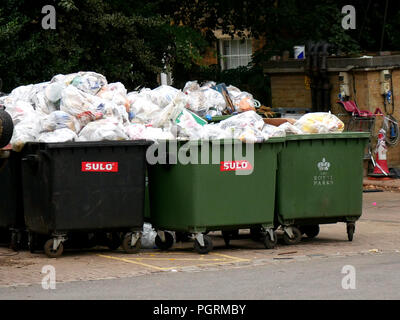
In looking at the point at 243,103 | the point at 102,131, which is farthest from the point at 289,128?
the point at 102,131

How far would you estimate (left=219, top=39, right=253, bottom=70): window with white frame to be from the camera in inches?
1071

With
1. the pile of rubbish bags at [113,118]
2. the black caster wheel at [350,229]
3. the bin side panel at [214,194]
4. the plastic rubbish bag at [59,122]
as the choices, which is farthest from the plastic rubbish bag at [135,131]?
the black caster wheel at [350,229]

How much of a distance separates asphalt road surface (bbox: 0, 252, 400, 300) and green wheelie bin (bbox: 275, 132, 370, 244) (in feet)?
4.07

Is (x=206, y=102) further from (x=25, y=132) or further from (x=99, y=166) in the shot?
(x=25, y=132)

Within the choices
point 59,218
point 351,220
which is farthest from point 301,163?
point 59,218

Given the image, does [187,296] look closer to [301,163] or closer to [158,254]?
[158,254]

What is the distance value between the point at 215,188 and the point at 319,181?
1311mm

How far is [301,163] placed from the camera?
10.7 meters

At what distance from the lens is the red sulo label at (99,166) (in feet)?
32.5

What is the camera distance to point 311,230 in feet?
37.7

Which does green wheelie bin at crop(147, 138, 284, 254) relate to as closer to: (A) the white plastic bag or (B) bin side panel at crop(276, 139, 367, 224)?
(B) bin side panel at crop(276, 139, 367, 224)

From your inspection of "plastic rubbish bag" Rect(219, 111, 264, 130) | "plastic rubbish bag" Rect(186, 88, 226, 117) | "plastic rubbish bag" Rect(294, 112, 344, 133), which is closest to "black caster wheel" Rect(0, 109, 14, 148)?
"plastic rubbish bag" Rect(219, 111, 264, 130)

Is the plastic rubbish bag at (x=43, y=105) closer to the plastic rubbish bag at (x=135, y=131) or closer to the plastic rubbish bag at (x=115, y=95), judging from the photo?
the plastic rubbish bag at (x=115, y=95)
